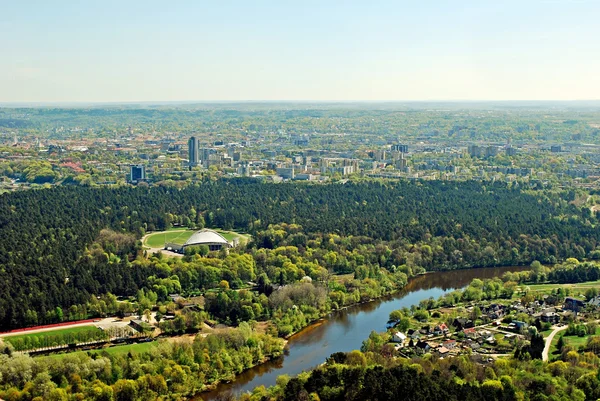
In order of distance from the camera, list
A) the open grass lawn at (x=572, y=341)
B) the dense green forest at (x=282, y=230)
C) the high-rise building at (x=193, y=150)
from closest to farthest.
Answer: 1. the open grass lawn at (x=572, y=341)
2. the dense green forest at (x=282, y=230)
3. the high-rise building at (x=193, y=150)

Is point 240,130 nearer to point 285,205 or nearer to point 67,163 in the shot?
point 67,163

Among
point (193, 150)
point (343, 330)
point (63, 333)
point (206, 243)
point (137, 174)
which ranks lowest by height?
point (343, 330)

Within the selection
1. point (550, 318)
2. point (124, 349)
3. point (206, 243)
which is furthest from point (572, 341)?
point (206, 243)

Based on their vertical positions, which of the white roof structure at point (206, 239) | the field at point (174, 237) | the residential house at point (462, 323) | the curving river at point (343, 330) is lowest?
the curving river at point (343, 330)

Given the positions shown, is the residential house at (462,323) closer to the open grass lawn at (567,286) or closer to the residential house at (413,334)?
the residential house at (413,334)

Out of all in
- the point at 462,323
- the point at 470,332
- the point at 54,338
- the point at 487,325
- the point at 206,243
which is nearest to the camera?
the point at 54,338

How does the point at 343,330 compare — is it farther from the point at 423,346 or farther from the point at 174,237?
the point at 174,237

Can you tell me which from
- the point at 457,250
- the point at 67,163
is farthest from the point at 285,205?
the point at 67,163

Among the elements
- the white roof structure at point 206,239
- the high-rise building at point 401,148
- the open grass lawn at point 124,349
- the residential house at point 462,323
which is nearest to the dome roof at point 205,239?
the white roof structure at point 206,239
